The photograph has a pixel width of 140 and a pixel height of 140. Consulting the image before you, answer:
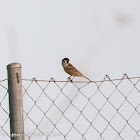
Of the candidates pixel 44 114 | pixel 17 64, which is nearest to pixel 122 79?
pixel 44 114

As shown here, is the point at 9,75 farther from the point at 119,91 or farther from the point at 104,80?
the point at 119,91

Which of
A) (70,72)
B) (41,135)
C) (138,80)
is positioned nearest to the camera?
(41,135)

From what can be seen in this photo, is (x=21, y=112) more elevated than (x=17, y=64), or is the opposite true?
(x=17, y=64)

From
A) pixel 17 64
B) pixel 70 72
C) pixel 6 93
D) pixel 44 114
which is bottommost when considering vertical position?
pixel 44 114

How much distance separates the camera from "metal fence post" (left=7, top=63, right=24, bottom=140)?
1630 mm

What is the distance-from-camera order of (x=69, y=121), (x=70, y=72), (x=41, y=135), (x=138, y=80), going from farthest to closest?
(x=70, y=72) → (x=138, y=80) → (x=69, y=121) → (x=41, y=135)

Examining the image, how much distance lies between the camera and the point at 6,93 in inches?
66.1

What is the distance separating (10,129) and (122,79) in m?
0.73

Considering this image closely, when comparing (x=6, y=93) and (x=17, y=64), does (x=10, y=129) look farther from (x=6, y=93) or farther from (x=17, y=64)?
(x=17, y=64)

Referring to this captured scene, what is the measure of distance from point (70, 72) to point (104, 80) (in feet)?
3.42

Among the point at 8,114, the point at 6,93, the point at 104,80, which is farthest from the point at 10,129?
the point at 104,80

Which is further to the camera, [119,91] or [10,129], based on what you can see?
[119,91]

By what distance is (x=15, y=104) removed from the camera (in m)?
1.64

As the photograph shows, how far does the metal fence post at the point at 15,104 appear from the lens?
64.2 inches
